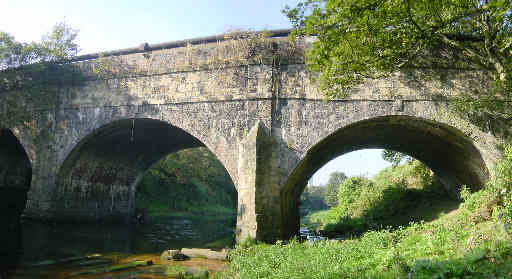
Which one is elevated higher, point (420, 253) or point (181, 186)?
point (181, 186)

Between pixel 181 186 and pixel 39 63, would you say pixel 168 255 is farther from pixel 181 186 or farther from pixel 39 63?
pixel 181 186

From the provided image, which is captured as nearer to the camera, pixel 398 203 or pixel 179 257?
pixel 179 257

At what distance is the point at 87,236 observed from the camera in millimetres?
13336

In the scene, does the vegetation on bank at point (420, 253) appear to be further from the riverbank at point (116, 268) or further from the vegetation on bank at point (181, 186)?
the vegetation on bank at point (181, 186)

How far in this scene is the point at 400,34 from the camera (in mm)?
8664

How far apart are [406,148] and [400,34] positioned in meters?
6.54

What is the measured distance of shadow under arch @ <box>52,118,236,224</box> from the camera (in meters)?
14.3

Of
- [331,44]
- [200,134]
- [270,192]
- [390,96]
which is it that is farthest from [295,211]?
[331,44]

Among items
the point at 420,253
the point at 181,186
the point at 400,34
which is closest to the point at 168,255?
the point at 420,253

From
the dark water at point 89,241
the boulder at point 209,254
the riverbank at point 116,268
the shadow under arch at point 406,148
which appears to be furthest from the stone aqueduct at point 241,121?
the riverbank at point 116,268

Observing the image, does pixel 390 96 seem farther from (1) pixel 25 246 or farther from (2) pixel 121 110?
(1) pixel 25 246

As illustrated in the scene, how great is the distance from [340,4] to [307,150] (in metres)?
4.64

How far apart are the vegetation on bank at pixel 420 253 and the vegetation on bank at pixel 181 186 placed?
19519 mm

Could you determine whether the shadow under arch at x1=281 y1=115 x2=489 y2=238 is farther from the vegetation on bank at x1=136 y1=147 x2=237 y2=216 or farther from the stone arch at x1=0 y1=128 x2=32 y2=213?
the vegetation on bank at x1=136 y1=147 x2=237 y2=216
